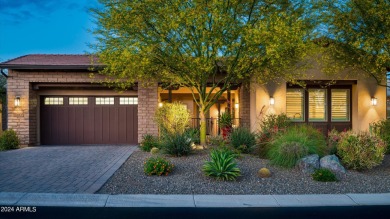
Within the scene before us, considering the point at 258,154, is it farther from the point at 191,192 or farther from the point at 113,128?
the point at 113,128

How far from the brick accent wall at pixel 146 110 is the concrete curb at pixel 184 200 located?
8.25 meters

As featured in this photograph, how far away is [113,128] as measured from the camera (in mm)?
15773

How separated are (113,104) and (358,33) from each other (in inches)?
434

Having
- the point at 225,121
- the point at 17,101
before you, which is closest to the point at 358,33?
the point at 225,121

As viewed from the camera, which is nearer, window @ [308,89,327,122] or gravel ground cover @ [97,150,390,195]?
gravel ground cover @ [97,150,390,195]

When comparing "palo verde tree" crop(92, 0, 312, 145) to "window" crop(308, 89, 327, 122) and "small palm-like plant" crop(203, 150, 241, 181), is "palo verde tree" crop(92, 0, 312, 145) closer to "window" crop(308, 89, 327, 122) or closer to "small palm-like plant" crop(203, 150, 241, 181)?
"small palm-like plant" crop(203, 150, 241, 181)

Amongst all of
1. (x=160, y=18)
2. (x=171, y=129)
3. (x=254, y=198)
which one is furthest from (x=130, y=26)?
(x=254, y=198)

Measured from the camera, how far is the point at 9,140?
1380cm

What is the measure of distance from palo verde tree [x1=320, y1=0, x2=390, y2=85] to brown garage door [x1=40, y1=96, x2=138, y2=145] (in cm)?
926

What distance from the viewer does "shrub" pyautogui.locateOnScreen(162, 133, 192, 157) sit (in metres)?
10.3

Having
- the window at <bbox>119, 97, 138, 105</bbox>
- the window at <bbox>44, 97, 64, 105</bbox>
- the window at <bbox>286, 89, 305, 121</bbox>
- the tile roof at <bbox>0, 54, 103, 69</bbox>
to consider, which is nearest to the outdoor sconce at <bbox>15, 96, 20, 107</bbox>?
the window at <bbox>44, 97, 64, 105</bbox>

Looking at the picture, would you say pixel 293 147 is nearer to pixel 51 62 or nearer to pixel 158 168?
pixel 158 168

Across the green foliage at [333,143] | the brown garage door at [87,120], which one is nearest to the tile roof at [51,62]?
the brown garage door at [87,120]

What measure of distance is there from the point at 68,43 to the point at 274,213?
287 feet
